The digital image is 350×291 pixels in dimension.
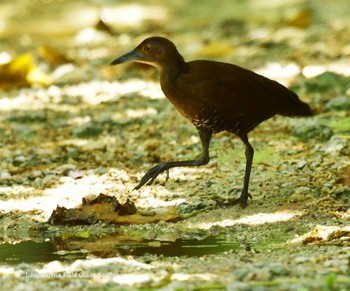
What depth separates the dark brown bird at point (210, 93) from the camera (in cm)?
662

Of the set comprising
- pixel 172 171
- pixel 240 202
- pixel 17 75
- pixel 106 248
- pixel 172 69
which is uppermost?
pixel 17 75

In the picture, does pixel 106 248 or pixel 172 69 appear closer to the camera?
pixel 106 248

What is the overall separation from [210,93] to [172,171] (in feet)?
4.20

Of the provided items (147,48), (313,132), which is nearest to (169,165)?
(147,48)

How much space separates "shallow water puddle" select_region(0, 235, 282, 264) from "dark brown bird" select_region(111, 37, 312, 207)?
75cm

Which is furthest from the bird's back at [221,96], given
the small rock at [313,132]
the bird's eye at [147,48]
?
the small rock at [313,132]

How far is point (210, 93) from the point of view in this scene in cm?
661

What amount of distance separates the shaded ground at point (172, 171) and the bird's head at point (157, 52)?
960mm

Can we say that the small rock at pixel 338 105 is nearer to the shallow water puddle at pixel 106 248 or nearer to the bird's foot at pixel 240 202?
the bird's foot at pixel 240 202

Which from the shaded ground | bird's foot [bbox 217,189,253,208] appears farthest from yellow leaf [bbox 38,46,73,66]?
bird's foot [bbox 217,189,253,208]

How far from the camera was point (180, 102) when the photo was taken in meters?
6.64

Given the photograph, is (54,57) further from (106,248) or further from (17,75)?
(106,248)

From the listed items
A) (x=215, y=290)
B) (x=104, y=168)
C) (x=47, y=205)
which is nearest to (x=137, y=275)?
(x=215, y=290)

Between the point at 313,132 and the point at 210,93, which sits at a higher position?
the point at 210,93
